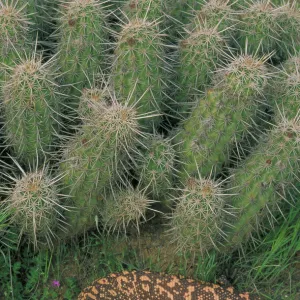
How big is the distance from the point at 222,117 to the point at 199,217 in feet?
1.65

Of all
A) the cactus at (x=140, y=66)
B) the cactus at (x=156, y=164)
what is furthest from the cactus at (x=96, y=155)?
the cactus at (x=140, y=66)

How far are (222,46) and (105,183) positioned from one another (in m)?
0.97

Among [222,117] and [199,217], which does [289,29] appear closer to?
[222,117]

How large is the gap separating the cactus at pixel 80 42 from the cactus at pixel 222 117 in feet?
1.99

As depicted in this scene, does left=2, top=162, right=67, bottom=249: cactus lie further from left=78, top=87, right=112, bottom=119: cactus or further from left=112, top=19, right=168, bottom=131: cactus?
left=112, top=19, right=168, bottom=131: cactus

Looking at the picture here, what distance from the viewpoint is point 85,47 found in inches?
127

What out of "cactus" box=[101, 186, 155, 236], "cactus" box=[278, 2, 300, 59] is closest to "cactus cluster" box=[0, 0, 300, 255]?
"cactus" box=[101, 186, 155, 236]

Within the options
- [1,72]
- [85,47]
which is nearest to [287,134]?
[85,47]

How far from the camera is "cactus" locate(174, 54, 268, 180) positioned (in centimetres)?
292

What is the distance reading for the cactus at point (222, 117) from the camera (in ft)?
9.57

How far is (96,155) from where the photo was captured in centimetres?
291

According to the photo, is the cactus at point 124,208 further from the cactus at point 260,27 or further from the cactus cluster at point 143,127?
the cactus at point 260,27

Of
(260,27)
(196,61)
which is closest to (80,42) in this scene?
(196,61)

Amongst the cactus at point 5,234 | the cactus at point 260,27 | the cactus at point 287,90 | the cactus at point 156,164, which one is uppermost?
the cactus at point 260,27
